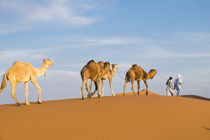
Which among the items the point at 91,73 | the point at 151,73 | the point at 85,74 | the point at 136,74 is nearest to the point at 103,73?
the point at 91,73

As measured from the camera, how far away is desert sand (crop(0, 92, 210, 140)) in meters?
9.87

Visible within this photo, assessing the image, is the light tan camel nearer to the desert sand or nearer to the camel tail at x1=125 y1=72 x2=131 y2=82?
the camel tail at x1=125 y1=72 x2=131 y2=82

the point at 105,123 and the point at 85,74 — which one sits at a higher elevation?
the point at 85,74

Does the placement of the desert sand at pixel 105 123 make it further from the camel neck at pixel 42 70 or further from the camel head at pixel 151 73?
the camel head at pixel 151 73

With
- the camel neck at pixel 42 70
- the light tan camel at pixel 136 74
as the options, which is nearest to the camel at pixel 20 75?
the camel neck at pixel 42 70

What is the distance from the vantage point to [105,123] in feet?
35.0

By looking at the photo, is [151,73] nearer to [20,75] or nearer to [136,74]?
[136,74]

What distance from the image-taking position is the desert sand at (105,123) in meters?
9.87

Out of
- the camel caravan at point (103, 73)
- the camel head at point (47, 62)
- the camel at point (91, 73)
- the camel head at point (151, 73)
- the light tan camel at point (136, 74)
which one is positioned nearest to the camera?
the camel head at point (47, 62)

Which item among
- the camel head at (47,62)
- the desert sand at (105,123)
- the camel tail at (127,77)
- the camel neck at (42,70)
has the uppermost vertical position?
the camel head at (47,62)

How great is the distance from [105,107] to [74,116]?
1905mm

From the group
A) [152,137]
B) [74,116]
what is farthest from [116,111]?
[152,137]

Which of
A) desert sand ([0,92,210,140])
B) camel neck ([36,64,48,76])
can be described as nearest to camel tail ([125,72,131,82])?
camel neck ([36,64,48,76])

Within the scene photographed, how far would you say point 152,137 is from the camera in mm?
9766
